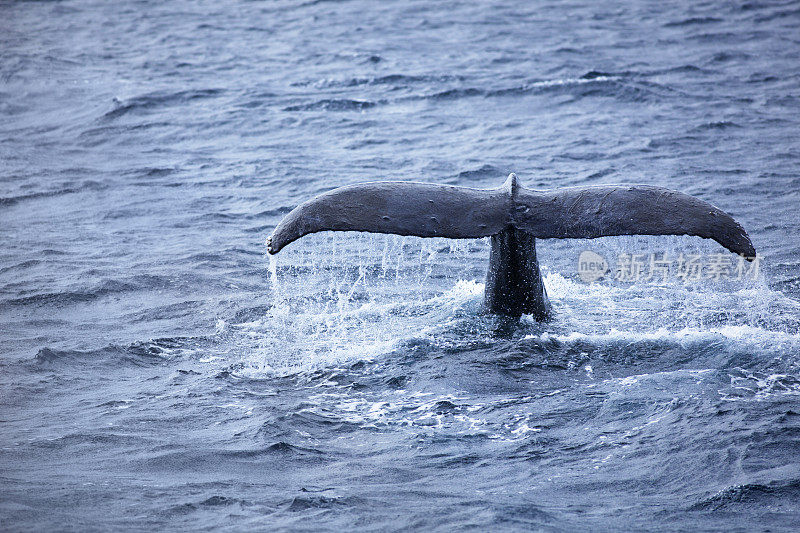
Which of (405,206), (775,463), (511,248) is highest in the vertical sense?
(405,206)

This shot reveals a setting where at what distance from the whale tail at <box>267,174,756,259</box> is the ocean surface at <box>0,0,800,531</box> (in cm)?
59

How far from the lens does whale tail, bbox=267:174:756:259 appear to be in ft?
23.5

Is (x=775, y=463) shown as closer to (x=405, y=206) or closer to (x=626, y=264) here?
(x=405, y=206)

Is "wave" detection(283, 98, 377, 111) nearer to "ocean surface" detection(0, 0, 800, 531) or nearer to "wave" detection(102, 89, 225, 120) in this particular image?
"ocean surface" detection(0, 0, 800, 531)

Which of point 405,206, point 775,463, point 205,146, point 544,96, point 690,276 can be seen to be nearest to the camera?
point 775,463

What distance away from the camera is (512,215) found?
8.03m

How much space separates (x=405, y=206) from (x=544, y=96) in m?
11.4

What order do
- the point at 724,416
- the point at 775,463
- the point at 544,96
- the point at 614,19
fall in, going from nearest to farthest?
the point at 775,463
the point at 724,416
the point at 544,96
the point at 614,19

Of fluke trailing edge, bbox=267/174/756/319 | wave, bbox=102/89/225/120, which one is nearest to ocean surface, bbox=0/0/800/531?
wave, bbox=102/89/225/120

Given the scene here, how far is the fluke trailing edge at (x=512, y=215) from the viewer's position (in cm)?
719

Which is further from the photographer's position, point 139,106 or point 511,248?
point 139,106

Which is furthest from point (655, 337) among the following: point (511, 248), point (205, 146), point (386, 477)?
point (205, 146)

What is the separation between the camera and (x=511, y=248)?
8.33 meters

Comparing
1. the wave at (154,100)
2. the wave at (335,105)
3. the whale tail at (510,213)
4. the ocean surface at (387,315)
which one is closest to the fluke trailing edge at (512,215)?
the whale tail at (510,213)
